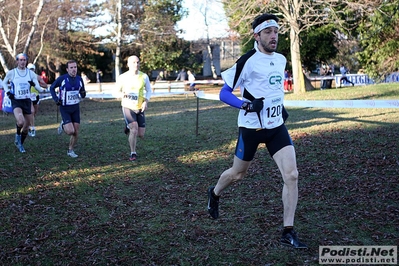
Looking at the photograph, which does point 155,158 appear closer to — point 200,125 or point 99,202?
point 99,202

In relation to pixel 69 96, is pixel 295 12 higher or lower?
higher

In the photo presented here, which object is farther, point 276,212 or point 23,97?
point 23,97

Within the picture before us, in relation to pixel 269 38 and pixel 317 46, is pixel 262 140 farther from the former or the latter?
pixel 317 46

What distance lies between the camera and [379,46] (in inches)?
1180

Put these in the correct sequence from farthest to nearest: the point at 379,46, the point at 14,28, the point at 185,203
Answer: the point at 14,28 < the point at 379,46 < the point at 185,203

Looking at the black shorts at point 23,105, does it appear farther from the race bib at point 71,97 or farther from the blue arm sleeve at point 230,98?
the blue arm sleeve at point 230,98

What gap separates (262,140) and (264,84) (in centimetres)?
59

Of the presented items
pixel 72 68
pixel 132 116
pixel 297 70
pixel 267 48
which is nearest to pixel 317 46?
pixel 297 70

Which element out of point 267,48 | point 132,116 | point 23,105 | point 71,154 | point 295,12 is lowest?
point 71,154

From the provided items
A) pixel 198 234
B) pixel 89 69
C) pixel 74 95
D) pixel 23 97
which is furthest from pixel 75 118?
pixel 89 69

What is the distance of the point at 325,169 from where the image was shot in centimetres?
840

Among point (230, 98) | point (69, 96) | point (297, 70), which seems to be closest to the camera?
point (230, 98)

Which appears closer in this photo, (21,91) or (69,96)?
(69,96)

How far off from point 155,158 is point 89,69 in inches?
1721
